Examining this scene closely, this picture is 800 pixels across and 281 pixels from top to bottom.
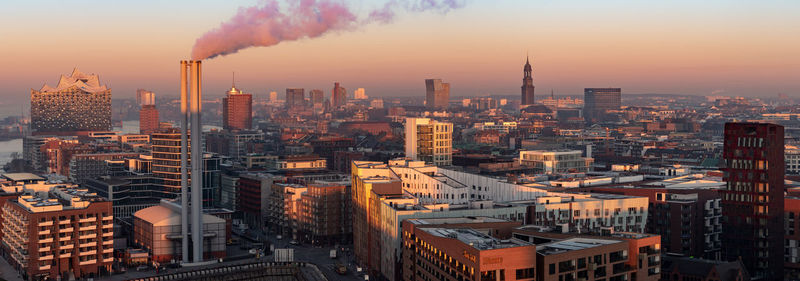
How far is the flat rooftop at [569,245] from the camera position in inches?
1690

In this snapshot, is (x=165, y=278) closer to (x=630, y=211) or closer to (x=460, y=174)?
(x=460, y=174)

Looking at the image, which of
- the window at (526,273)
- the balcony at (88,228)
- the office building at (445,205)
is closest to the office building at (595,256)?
the window at (526,273)

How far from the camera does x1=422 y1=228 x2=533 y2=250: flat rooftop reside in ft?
138

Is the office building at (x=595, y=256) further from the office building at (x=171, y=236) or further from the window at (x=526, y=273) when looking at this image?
the office building at (x=171, y=236)

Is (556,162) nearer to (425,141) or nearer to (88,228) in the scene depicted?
(425,141)

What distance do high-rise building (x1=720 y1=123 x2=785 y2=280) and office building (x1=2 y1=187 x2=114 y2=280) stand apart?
37.3 meters

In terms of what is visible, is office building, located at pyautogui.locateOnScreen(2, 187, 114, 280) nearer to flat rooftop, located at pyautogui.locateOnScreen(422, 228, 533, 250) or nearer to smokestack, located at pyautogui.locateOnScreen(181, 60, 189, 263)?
smokestack, located at pyautogui.locateOnScreen(181, 60, 189, 263)

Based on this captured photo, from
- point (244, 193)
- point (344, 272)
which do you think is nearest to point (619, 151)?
point (244, 193)

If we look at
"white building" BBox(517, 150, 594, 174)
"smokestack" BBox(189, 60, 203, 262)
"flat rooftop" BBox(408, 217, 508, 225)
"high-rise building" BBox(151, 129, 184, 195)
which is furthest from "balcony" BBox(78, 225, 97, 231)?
"white building" BBox(517, 150, 594, 174)

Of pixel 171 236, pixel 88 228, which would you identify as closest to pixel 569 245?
pixel 88 228

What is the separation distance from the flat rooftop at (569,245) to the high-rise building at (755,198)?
20468mm

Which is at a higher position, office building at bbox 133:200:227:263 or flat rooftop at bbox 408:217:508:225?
flat rooftop at bbox 408:217:508:225

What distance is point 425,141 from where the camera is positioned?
9469 cm

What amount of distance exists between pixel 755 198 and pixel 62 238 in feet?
135
